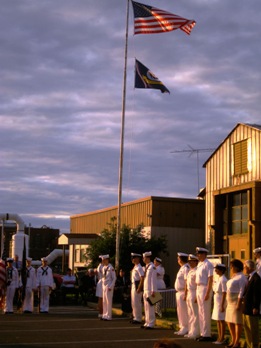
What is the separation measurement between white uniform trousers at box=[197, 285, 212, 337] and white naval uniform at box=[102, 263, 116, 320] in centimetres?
553

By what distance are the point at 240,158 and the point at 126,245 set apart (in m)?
7.30

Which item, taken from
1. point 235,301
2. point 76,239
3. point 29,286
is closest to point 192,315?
point 235,301

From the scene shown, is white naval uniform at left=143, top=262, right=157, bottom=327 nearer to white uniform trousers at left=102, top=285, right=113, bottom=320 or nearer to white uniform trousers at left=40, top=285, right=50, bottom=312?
white uniform trousers at left=102, top=285, right=113, bottom=320

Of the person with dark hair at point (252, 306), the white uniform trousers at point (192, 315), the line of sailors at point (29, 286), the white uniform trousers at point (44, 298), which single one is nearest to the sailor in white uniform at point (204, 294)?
the white uniform trousers at point (192, 315)

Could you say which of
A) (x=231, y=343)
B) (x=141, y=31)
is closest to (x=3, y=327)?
(x=231, y=343)

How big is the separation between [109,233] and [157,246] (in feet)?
8.44

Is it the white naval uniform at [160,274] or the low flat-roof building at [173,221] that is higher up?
the low flat-roof building at [173,221]

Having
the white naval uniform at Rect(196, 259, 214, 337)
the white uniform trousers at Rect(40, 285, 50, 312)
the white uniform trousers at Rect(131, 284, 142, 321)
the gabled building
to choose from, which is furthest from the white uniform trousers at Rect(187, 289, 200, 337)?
the gabled building

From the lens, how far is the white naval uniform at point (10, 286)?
22203 millimetres

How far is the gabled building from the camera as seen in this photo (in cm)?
2756

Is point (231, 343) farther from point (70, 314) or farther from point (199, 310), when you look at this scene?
point (70, 314)

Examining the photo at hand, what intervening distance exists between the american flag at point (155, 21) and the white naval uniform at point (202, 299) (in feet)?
39.9

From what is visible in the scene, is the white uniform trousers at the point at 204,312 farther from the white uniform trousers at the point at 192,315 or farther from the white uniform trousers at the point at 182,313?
the white uniform trousers at the point at 182,313

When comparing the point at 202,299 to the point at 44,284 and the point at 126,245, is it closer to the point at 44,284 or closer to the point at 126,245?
the point at 44,284
